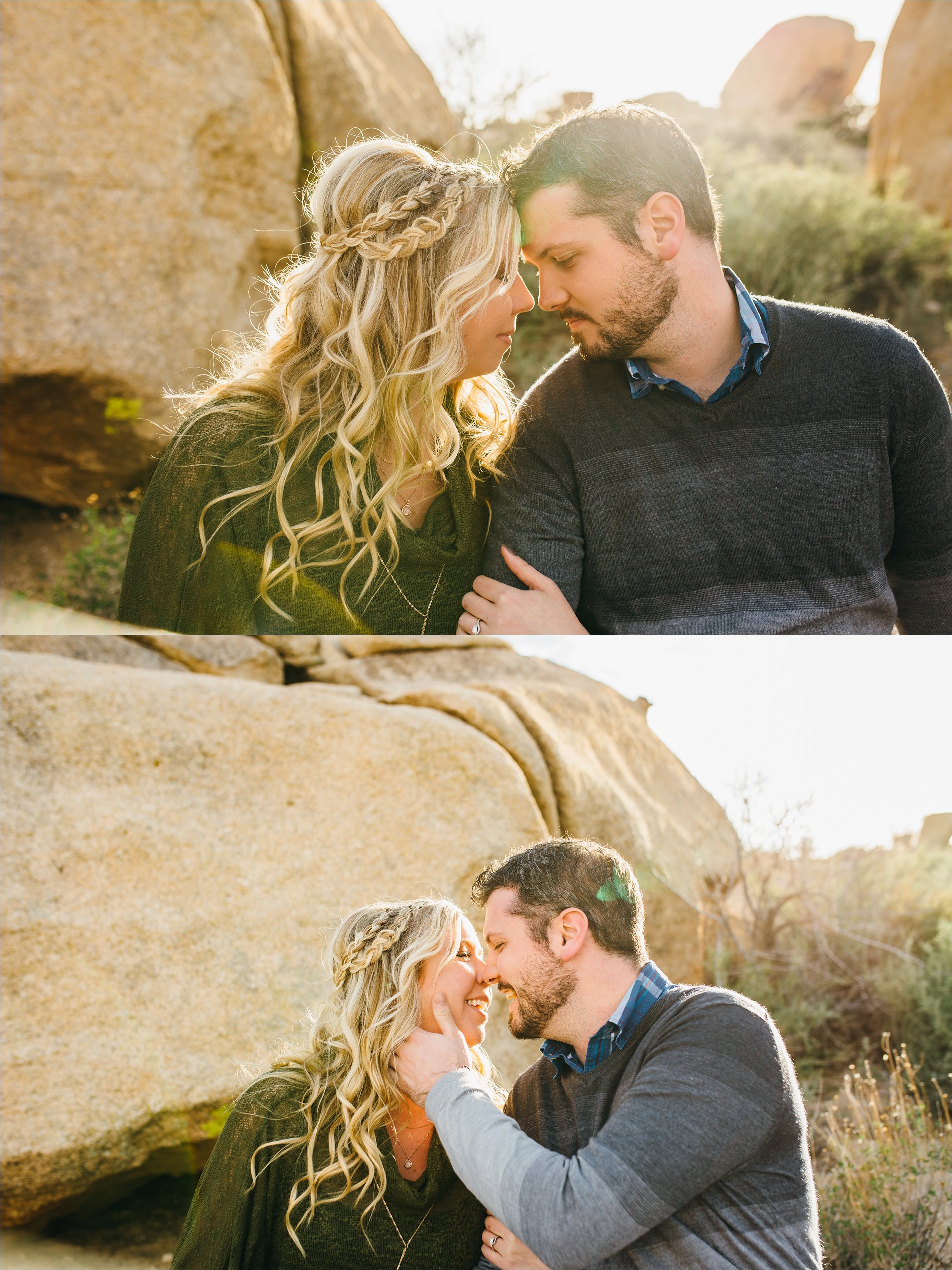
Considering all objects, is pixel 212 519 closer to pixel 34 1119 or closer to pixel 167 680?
pixel 167 680

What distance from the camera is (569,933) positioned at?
2.13 meters

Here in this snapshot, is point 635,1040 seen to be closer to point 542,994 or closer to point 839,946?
point 542,994

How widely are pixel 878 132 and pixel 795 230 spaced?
120 inches

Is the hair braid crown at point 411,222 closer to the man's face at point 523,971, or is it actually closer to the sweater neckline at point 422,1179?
the man's face at point 523,971

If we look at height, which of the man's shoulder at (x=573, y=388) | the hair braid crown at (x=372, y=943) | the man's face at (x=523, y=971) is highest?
the man's shoulder at (x=573, y=388)

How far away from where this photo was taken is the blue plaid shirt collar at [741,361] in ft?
7.85

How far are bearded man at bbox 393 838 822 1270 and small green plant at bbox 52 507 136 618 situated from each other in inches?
122

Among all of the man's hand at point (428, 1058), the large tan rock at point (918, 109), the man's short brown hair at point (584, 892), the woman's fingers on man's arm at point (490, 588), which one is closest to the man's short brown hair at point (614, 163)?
the woman's fingers on man's arm at point (490, 588)

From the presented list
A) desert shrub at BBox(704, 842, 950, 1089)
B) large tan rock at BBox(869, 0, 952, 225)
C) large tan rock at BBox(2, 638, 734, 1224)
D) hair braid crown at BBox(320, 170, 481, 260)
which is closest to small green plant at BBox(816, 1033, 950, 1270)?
desert shrub at BBox(704, 842, 950, 1089)

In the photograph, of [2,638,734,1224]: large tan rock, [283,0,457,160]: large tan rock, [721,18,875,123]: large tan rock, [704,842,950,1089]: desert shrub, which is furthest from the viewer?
[721,18,875,123]: large tan rock

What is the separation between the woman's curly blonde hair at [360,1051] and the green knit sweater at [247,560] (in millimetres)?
761

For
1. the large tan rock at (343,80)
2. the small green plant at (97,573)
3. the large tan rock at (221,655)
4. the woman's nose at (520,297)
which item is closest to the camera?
the woman's nose at (520,297)

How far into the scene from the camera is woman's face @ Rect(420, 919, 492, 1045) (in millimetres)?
2258

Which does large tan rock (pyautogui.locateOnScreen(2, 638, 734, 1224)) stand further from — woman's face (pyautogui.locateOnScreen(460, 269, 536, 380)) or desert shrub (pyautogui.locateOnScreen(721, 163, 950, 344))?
desert shrub (pyautogui.locateOnScreen(721, 163, 950, 344))
